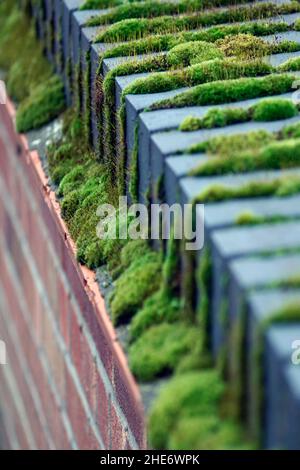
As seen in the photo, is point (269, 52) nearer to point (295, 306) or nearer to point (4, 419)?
point (295, 306)

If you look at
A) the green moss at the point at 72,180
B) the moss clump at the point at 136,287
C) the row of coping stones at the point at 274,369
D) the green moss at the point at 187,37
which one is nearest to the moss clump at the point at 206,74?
the green moss at the point at 187,37

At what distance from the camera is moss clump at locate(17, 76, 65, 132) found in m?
5.76

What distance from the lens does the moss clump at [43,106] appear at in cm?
576

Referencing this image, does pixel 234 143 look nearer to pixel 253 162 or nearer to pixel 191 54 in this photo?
pixel 253 162

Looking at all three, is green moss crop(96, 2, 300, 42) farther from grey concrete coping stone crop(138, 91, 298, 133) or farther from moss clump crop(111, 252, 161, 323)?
moss clump crop(111, 252, 161, 323)

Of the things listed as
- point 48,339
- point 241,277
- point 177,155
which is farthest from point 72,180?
point 241,277

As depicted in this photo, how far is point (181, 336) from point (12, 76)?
135 inches

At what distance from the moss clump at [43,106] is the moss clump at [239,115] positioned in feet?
6.17

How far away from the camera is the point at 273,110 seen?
3980 millimetres

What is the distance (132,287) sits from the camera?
3828mm

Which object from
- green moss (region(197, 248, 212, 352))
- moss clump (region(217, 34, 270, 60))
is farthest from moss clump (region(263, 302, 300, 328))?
moss clump (region(217, 34, 270, 60))

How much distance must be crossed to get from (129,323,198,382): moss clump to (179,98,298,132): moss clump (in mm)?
758

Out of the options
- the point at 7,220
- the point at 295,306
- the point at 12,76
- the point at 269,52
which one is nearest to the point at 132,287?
the point at 295,306

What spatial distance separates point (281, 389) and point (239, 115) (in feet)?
4.73
